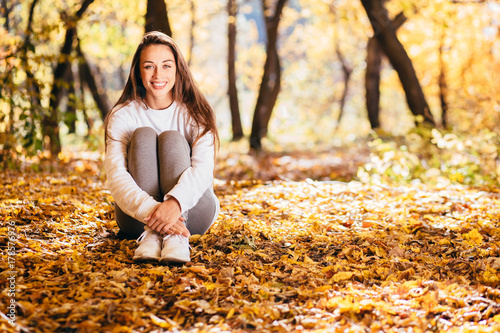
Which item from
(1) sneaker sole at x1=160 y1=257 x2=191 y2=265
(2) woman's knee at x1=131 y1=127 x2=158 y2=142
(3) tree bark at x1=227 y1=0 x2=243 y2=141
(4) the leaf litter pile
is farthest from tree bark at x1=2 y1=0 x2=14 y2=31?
(3) tree bark at x1=227 y1=0 x2=243 y2=141

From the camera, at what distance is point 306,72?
29.3m

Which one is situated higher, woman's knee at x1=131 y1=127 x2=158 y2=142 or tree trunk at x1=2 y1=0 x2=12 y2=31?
tree trunk at x1=2 y1=0 x2=12 y2=31

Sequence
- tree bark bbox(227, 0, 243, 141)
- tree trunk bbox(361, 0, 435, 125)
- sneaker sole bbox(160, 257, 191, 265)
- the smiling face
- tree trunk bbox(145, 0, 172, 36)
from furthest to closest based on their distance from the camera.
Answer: tree bark bbox(227, 0, 243, 141) < tree trunk bbox(361, 0, 435, 125) < tree trunk bbox(145, 0, 172, 36) < the smiling face < sneaker sole bbox(160, 257, 191, 265)

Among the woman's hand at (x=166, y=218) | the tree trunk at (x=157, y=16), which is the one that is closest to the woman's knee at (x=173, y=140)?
the woman's hand at (x=166, y=218)

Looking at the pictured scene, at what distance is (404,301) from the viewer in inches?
88.0

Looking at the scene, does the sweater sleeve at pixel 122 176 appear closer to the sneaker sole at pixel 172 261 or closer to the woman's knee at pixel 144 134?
the woman's knee at pixel 144 134

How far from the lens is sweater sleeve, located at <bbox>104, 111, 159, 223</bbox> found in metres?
2.65

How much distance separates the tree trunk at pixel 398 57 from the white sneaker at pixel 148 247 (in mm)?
6217

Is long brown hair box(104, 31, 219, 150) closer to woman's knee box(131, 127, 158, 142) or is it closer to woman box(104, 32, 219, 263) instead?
woman box(104, 32, 219, 263)

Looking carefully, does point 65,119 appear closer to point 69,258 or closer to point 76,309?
point 69,258

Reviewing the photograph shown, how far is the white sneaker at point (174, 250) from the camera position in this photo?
8.33ft

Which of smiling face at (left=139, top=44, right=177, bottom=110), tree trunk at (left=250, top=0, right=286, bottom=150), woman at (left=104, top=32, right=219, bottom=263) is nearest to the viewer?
woman at (left=104, top=32, right=219, bottom=263)

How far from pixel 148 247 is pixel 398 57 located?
643 centimetres

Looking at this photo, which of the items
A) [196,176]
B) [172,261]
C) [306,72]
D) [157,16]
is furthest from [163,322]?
[306,72]
